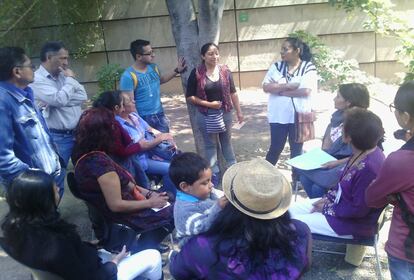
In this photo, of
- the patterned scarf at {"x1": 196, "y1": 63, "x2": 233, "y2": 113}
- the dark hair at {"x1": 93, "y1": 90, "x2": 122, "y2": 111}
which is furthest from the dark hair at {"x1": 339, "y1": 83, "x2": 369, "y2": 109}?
the dark hair at {"x1": 93, "y1": 90, "x2": 122, "y2": 111}

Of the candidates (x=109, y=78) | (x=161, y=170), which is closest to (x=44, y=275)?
(x=161, y=170)

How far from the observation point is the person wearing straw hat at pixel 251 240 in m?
1.77

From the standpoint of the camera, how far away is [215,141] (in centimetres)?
478

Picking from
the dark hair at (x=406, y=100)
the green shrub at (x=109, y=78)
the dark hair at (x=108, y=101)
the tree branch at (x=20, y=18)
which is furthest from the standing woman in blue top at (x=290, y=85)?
the tree branch at (x=20, y=18)

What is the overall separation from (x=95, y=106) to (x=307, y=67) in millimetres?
2215

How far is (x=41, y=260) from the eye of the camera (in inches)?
82.9

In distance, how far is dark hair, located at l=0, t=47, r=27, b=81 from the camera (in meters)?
3.16

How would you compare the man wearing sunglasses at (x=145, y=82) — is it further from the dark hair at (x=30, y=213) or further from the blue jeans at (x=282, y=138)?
the dark hair at (x=30, y=213)

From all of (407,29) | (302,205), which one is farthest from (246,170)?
(407,29)

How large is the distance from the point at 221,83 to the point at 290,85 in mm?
713

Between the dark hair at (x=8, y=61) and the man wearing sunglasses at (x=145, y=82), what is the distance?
151 cm

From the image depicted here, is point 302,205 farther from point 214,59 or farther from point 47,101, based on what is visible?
point 47,101

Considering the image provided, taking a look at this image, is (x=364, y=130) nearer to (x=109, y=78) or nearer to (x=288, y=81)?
(x=288, y=81)

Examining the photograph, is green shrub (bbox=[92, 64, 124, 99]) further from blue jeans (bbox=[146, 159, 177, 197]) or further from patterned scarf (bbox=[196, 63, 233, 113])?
blue jeans (bbox=[146, 159, 177, 197])
